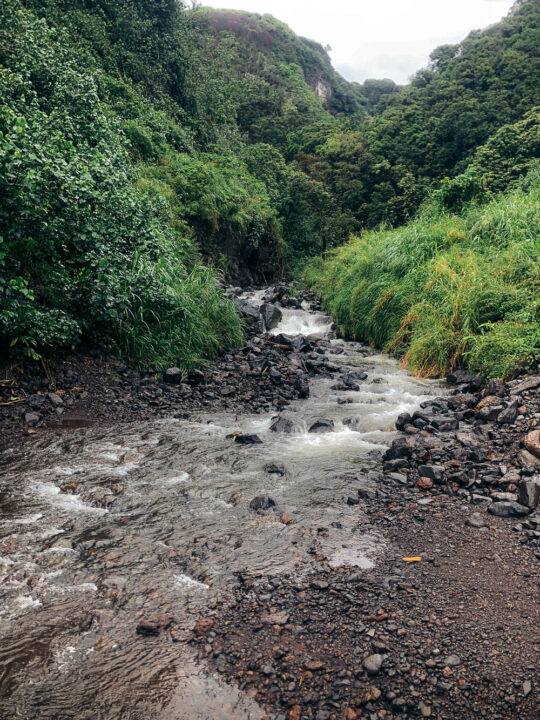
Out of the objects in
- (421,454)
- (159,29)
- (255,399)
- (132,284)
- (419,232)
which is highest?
(159,29)

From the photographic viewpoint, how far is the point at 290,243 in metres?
23.1

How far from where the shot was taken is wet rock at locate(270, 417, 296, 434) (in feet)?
21.8

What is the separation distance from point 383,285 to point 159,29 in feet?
62.9

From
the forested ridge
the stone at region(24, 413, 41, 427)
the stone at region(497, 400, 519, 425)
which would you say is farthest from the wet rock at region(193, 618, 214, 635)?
the forested ridge

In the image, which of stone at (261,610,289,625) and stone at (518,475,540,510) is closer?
stone at (261,610,289,625)

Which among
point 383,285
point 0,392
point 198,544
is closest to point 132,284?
point 0,392

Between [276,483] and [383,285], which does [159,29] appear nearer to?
[383,285]

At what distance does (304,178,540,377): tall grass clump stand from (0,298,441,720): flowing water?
2.64m

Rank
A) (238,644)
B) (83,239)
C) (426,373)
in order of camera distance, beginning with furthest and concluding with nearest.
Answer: (426,373)
(83,239)
(238,644)

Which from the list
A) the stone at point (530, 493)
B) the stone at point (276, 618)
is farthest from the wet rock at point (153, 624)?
the stone at point (530, 493)

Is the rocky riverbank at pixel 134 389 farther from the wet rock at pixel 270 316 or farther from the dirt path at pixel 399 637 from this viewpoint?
the dirt path at pixel 399 637

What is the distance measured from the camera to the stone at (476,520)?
3914 millimetres

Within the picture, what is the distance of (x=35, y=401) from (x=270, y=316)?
26.0 ft

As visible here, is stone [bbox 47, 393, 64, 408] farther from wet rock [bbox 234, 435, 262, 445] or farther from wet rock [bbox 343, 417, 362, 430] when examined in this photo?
wet rock [bbox 343, 417, 362, 430]
